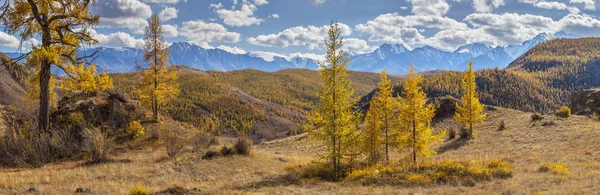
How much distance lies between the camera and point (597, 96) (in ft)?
153

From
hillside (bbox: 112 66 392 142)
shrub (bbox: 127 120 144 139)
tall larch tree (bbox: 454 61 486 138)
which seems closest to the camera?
shrub (bbox: 127 120 144 139)

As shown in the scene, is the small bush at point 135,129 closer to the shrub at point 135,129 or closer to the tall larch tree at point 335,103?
the shrub at point 135,129

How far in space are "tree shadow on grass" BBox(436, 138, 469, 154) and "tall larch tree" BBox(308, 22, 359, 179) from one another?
2051 cm

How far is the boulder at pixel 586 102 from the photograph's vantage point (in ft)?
147

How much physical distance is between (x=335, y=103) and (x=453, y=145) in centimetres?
2458

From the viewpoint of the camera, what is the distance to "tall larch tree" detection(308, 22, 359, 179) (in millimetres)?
18453

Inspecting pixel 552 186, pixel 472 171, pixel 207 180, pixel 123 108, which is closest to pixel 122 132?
pixel 123 108

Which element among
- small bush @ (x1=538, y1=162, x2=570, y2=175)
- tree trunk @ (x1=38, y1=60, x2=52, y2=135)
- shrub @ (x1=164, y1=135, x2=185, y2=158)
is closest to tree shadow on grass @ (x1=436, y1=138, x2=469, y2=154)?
small bush @ (x1=538, y1=162, x2=570, y2=175)

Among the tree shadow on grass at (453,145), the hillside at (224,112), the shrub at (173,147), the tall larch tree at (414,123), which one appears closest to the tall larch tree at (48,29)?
the shrub at (173,147)

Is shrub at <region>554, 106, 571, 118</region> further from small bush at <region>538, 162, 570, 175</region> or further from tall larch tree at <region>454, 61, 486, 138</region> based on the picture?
small bush at <region>538, 162, 570, 175</region>

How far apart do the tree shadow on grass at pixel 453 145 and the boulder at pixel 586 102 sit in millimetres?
18920

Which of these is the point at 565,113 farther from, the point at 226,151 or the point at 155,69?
the point at 155,69

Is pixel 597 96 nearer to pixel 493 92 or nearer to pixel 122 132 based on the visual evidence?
pixel 122 132

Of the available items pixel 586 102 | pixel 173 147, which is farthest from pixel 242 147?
pixel 586 102
